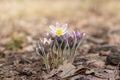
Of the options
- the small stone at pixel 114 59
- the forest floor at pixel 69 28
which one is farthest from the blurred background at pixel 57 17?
the small stone at pixel 114 59

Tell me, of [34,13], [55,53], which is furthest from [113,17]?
[55,53]

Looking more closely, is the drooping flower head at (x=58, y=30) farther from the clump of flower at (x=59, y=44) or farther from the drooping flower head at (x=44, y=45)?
the drooping flower head at (x=44, y=45)

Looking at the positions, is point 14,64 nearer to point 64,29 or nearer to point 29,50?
point 64,29

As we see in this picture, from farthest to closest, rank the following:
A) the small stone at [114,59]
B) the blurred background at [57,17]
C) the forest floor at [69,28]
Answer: the blurred background at [57,17] < the small stone at [114,59] < the forest floor at [69,28]

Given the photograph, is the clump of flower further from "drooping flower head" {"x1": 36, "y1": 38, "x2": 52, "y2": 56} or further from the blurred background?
the blurred background

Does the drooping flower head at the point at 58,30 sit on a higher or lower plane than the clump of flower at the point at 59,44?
higher

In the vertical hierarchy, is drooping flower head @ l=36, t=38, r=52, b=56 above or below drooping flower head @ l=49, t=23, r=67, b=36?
below

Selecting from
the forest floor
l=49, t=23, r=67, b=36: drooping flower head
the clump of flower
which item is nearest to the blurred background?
the forest floor
